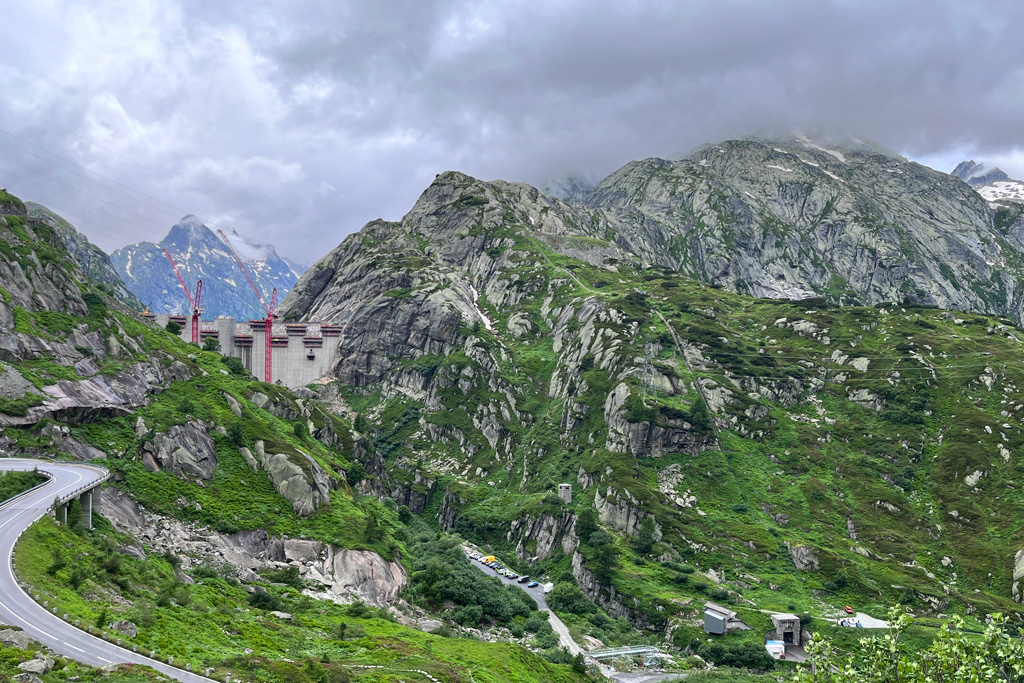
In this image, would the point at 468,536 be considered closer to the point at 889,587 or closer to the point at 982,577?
the point at 889,587

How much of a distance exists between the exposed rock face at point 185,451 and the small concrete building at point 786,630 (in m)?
98.2

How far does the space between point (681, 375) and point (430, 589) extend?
121 m

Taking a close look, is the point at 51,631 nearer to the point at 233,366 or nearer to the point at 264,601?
the point at 264,601

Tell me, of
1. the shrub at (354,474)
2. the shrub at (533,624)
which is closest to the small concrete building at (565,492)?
the shrub at (354,474)

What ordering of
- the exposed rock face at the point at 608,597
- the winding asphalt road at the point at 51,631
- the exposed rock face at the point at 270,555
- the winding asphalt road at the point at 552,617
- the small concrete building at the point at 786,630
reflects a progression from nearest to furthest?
the winding asphalt road at the point at 51,631
the exposed rock face at the point at 270,555
the winding asphalt road at the point at 552,617
the small concrete building at the point at 786,630
the exposed rock face at the point at 608,597

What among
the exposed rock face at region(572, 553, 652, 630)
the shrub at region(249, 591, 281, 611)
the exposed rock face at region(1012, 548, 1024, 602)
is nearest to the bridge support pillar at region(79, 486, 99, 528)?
the shrub at region(249, 591, 281, 611)

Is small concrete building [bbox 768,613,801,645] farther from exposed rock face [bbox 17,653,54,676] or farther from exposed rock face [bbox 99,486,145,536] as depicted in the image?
exposed rock face [bbox 17,653,54,676]

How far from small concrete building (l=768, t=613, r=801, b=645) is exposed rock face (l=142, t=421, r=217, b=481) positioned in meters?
98.2

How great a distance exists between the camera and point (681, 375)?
192250mm

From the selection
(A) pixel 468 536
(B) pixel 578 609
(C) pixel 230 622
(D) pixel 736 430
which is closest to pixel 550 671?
(C) pixel 230 622

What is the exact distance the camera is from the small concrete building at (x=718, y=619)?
113000mm

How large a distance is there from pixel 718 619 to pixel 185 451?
94219 millimetres

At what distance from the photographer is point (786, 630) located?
367 feet

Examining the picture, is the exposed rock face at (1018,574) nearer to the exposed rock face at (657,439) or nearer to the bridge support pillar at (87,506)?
the exposed rock face at (657,439)
